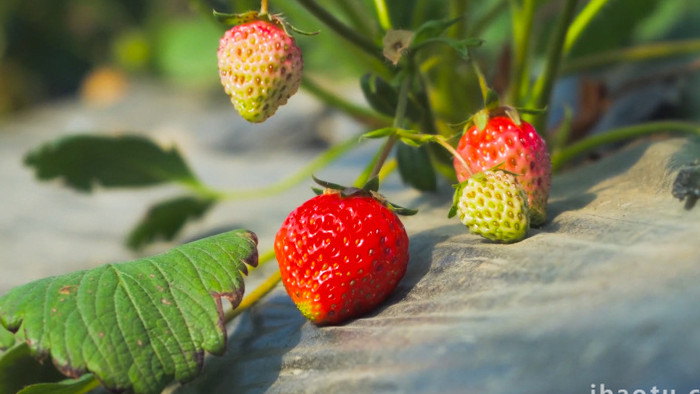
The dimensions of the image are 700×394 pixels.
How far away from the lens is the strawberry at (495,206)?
0.59 meters

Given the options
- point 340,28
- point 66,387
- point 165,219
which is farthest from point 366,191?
point 165,219

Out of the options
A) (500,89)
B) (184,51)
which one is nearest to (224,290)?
(500,89)

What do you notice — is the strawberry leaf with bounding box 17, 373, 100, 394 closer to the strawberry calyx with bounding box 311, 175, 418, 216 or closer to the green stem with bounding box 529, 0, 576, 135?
the strawberry calyx with bounding box 311, 175, 418, 216

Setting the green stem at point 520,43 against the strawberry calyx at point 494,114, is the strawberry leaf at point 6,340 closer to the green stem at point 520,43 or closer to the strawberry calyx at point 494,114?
the strawberry calyx at point 494,114

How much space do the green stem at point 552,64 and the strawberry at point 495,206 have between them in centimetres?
23

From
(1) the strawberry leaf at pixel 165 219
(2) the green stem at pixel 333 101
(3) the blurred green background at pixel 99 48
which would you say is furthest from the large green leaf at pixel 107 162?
(3) the blurred green background at pixel 99 48

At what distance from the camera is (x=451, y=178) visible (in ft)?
3.21

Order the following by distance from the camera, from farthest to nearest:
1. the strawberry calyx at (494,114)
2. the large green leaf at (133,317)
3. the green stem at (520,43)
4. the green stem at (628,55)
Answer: the green stem at (628,55), the green stem at (520,43), the strawberry calyx at (494,114), the large green leaf at (133,317)

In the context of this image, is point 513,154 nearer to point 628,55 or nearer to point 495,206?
point 495,206

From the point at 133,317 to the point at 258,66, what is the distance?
8.8 inches

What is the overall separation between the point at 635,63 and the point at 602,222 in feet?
4.12

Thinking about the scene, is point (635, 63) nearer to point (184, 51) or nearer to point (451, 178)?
point (451, 178)

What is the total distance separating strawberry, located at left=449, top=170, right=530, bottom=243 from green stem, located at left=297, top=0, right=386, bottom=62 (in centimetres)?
20

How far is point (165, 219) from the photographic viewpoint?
1.16 metres
